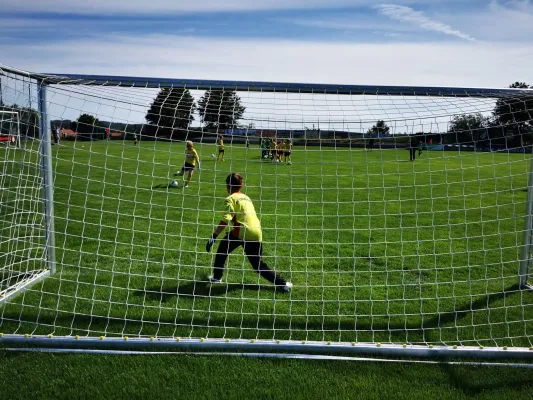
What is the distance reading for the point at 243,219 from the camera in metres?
6.14

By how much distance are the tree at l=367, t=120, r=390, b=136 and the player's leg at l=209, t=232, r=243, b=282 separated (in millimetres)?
2414

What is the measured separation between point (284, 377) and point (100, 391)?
1719mm

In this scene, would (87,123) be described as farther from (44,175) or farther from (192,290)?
(192,290)

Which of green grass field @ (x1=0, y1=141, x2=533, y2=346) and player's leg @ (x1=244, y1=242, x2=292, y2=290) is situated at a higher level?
player's leg @ (x1=244, y1=242, x2=292, y2=290)

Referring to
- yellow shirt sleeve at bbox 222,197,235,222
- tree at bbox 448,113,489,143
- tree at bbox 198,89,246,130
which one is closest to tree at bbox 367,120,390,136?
tree at bbox 448,113,489,143

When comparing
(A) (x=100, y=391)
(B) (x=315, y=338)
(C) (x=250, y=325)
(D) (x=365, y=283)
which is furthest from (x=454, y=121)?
(A) (x=100, y=391)

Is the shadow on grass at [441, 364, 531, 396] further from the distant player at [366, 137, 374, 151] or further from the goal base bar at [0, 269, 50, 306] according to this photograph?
the goal base bar at [0, 269, 50, 306]

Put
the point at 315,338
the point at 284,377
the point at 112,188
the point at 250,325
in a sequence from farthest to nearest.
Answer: the point at 112,188, the point at 250,325, the point at 315,338, the point at 284,377

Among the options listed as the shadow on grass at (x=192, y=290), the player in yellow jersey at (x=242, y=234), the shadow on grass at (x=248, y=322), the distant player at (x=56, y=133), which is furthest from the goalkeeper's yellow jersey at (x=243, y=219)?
the distant player at (x=56, y=133)

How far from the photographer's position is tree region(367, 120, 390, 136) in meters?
5.59

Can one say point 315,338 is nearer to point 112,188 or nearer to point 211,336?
point 211,336

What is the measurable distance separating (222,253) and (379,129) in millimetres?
2801

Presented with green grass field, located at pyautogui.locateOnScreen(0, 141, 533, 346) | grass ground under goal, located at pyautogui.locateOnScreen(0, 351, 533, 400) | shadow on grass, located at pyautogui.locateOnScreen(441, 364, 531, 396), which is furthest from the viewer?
green grass field, located at pyautogui.locateOnScreen(0, 141, 533, 346)

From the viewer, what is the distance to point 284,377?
422cm
